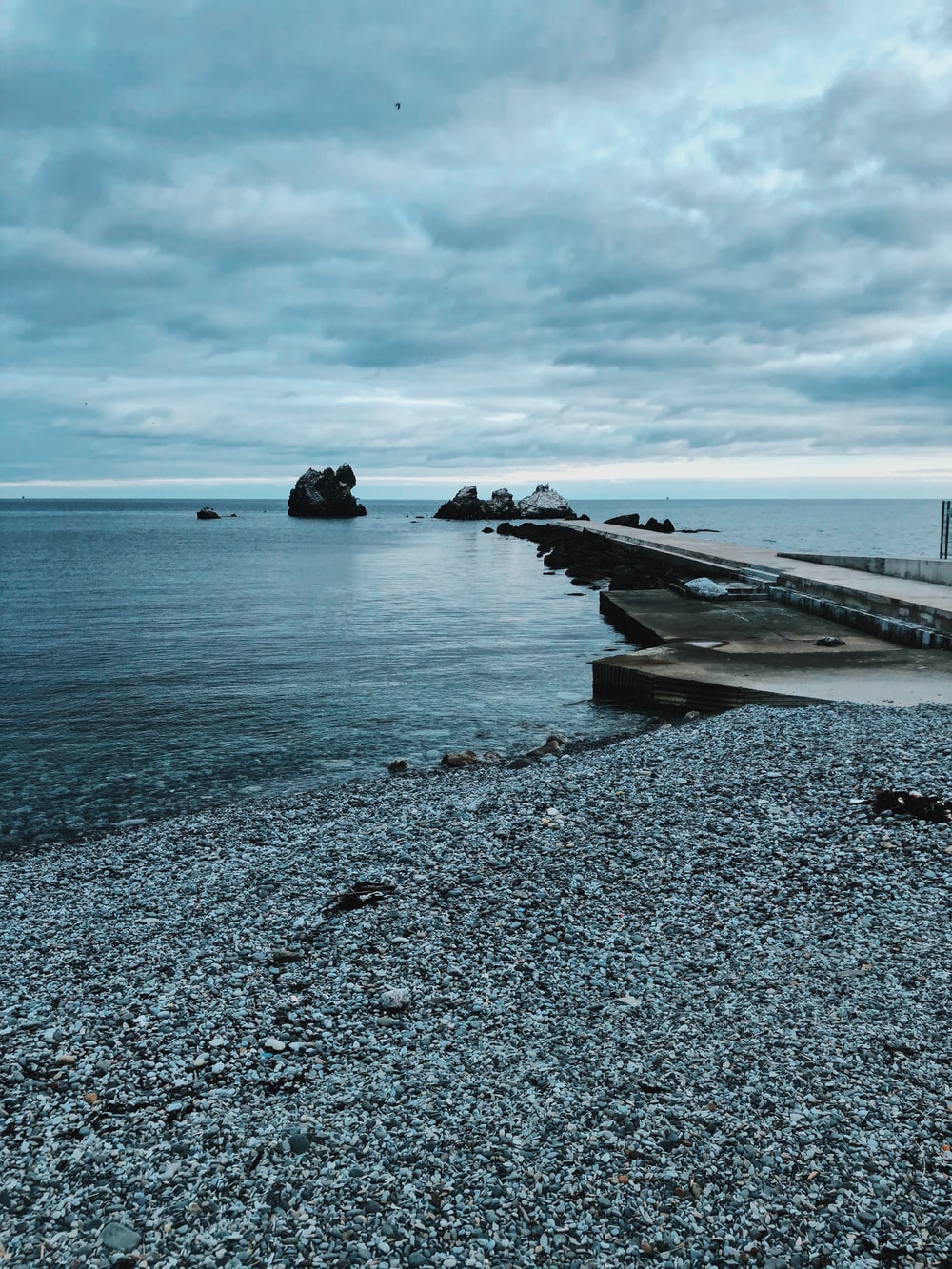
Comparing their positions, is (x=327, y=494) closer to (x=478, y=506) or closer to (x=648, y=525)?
(x=478, y=506)

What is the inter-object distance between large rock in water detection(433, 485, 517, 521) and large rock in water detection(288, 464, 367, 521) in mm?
18266

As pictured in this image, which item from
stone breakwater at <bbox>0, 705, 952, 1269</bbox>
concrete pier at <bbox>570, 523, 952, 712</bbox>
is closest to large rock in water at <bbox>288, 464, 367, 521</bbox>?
concrete pier at <bbox>570, 523, 952, 712</bbox>

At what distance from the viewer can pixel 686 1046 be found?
4.15 meters

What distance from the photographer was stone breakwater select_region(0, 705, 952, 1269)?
318 centimetres

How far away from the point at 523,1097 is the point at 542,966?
1109 mm

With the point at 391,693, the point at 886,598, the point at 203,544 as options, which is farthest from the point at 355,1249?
the point at 203,544

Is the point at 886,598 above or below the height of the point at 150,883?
above

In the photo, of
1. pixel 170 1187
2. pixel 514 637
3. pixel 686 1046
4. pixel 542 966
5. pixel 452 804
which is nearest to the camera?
pixel 170 1187

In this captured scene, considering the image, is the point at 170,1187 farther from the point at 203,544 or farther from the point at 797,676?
the point at 203,544

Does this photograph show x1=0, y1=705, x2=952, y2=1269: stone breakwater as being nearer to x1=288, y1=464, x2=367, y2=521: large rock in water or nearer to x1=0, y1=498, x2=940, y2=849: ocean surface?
x1=0, y1=498, x2=940, y2=849: ocean surface

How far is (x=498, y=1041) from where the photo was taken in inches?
168

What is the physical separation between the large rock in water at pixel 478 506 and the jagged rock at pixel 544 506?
546 cm

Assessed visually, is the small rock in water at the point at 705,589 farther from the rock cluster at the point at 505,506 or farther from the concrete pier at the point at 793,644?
the rock cluster at the point at 505,506

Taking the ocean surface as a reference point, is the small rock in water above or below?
above
